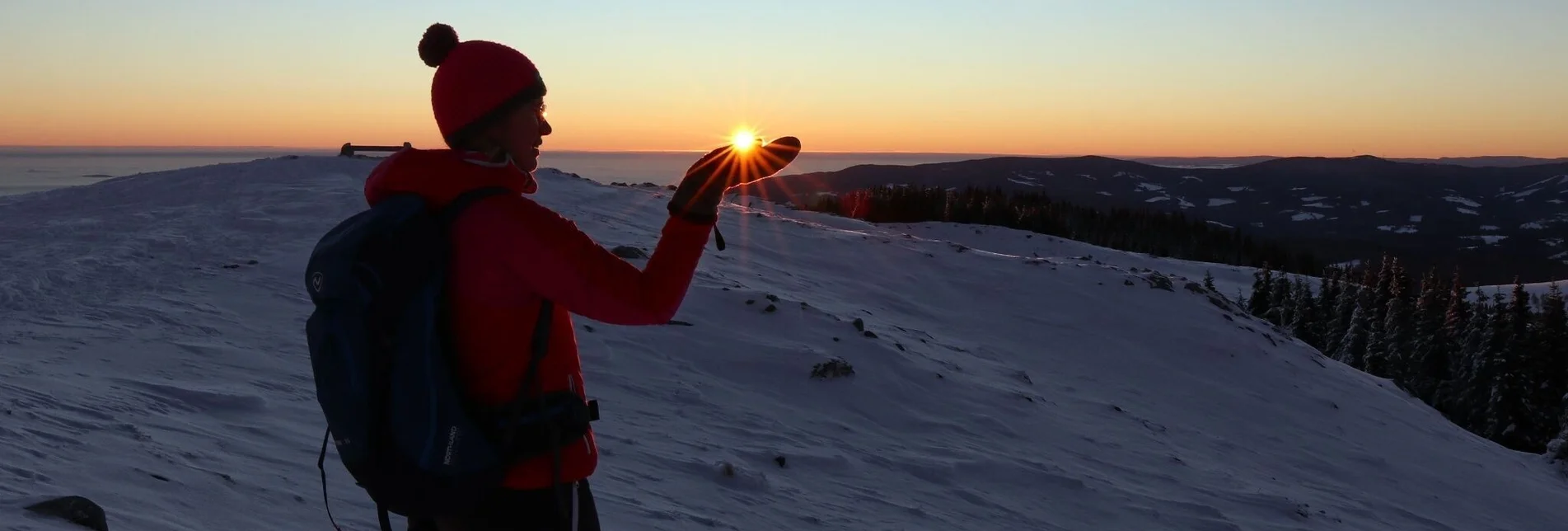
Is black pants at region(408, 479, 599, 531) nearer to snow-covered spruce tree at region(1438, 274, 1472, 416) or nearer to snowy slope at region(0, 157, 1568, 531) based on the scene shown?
snowy slope at region(0, 157, 1568, 531)

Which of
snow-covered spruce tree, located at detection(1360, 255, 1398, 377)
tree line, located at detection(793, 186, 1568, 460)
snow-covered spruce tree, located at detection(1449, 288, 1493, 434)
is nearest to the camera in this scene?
tree line, located at detection(793, 186, 1568, 460)

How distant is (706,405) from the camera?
939 centimetres

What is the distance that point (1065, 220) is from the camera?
105188 millimetres

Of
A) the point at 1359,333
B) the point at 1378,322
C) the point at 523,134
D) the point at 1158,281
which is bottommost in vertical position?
the point at 1359,333

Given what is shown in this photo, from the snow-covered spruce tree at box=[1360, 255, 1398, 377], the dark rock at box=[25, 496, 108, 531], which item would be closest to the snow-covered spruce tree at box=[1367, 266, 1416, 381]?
the snow-covered spruce tree at box=[1360, 255, 1398, 377]

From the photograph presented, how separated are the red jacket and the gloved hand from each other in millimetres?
35

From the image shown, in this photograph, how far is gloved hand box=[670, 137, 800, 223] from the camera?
7.63 ft

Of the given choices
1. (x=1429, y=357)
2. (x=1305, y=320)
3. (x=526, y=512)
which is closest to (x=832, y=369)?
(x=526, y=512)

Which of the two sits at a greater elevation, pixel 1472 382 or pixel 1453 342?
pixel 1453 342

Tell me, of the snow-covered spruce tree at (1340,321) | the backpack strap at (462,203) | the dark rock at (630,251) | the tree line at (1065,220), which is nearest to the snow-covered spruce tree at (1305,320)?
the snow-covered spruce tree at (1340,321)

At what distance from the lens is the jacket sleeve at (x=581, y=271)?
6.86ft

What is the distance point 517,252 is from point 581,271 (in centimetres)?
14

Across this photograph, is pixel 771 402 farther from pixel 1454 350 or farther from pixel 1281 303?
pixel 1281 303

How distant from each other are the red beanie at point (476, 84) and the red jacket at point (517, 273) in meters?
0.09
